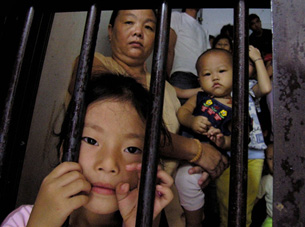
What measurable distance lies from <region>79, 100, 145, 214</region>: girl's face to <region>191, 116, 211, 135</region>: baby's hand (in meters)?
0.58

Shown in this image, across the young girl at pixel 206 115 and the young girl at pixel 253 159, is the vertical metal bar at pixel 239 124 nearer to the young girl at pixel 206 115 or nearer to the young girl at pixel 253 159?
the young girl at pixel 206 115

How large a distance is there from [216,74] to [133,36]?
502 mm

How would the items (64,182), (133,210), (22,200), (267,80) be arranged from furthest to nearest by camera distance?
(267,80), (22,200), (133,210), (64,182)

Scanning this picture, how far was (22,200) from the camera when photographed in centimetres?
125

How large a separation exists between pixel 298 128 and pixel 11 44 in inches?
21.6

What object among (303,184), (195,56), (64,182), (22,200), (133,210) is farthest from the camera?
(195,56)

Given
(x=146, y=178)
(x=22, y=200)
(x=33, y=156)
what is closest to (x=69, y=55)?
(x=33, y=156)

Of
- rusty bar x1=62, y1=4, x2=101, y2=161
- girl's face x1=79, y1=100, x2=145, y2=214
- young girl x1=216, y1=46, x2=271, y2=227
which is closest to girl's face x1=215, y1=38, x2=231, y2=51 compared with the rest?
young girl x1=216, y1=46, x2=271, y2=227

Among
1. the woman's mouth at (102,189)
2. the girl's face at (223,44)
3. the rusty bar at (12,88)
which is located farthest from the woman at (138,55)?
the girl's face at (223,44)

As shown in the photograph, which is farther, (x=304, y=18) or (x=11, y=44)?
(x=11, y=44)

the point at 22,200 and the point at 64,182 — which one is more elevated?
the point at 64,182

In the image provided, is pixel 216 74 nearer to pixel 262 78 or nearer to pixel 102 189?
pixel 262 78

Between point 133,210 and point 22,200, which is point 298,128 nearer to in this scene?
point 133,210

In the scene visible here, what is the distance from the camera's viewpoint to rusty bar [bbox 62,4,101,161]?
18.0 inches
